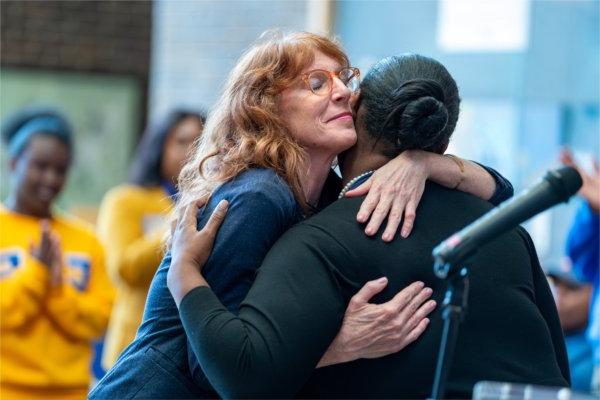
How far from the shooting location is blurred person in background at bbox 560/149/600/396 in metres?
4.12

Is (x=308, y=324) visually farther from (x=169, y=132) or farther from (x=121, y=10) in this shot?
Answer: (x=121, y=10)

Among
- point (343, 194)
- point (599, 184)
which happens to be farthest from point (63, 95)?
point (343, 194)

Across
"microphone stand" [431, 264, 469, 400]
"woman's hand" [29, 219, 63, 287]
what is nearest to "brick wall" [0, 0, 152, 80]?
"woman's hand" [29, 219, 63, 287]

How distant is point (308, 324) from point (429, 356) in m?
0.30

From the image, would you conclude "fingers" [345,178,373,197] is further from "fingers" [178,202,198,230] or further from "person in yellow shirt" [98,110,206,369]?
"person in yellow shirt" [98,110,206,369]

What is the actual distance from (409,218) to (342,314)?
257mm

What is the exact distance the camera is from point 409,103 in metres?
2.44

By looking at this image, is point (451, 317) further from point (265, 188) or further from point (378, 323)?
point (265, 188)

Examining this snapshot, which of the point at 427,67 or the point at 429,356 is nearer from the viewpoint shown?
the point at 429,356

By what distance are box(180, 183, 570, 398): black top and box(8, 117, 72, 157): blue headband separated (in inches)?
116

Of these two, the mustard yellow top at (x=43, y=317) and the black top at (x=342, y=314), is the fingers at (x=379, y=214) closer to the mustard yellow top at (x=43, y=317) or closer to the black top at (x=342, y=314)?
the black top at (x=342, y=314)

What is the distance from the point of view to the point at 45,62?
9133mm

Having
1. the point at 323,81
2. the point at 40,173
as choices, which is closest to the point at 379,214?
the point at 323,81

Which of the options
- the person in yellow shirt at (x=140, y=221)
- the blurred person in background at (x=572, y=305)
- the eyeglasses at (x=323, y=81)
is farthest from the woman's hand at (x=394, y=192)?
the person in yellow shirt at (x=140, y=221)
